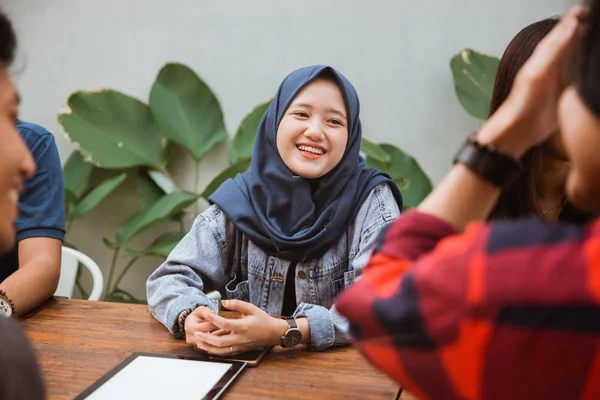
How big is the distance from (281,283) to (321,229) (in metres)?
0.18

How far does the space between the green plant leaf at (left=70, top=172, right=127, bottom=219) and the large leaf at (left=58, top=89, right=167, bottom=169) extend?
8 cm

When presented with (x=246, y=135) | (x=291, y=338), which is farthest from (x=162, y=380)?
(x=246, y=135)

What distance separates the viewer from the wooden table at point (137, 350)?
1.09 metres

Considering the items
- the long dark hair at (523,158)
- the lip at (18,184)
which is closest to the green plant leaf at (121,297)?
the long dark hair at (523,158)

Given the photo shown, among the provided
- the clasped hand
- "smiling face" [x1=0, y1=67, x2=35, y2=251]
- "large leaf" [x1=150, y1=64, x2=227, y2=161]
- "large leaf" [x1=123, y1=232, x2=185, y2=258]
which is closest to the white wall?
"large leaf" [x1=150, y1=64, x2=227, y2=161]

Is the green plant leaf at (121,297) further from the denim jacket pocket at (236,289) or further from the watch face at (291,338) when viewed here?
the watch face at (291,338)

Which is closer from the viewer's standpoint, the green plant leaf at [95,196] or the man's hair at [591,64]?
the man's hair at [591,64]

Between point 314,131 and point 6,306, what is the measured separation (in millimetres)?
835

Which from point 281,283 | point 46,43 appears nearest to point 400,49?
point 281,283

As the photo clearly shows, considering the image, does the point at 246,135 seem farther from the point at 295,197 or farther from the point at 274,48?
the point at 295,197

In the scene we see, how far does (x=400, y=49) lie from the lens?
2732mm

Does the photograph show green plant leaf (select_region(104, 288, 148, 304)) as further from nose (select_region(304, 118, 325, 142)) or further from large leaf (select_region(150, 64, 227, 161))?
nose (select_region(304, 118, 325, 142))

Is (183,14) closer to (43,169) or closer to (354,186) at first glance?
(43,169)

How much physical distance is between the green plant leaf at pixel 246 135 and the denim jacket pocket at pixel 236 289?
1.10 meters
